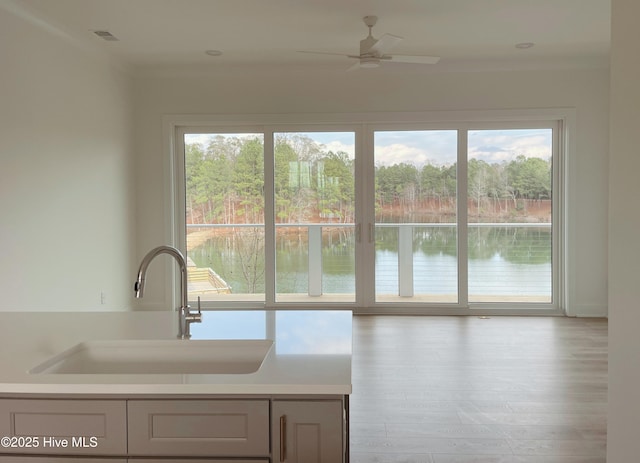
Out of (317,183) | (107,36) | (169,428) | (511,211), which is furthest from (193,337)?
(511,211)

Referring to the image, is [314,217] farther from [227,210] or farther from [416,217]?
[416,217]

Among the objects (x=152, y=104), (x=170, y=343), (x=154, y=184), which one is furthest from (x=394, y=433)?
(x=152, y=104)

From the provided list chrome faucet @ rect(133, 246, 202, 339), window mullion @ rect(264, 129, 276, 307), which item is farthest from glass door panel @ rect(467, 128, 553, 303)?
chrome faucet @ rect(133, 246, 202, 339)

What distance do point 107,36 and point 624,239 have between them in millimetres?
4601

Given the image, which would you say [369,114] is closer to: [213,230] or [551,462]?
[213,230]

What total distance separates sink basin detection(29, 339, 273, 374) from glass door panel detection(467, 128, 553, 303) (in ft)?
15.8

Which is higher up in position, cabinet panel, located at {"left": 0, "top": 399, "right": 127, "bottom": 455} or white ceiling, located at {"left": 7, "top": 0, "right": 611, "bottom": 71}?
white ceiling, located at {"left": 7, "top": 0, "right": 611, "bottom": 71}

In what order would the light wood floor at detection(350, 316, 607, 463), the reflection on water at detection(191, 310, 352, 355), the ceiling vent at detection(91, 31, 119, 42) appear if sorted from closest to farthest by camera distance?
the reflection on water at detection(191, 310, 352, 355), the light wood floor at detection(350, 316, 607, 463), the ceiling vent at detection(91, 31, 119, 42)

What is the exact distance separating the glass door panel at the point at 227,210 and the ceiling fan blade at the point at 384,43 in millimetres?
2171

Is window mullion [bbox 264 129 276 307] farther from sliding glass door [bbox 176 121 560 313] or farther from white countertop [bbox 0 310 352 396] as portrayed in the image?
white countertop [bbox 0 310 352 396]

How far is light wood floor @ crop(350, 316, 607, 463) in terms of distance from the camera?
111 inches

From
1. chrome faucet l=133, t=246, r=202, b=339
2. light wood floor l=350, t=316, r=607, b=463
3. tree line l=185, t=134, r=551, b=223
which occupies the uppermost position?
tree line l=185, t=134, r=551, b=223

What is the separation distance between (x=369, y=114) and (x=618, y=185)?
13.8 ft

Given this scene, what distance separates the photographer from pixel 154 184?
6.17 meters
